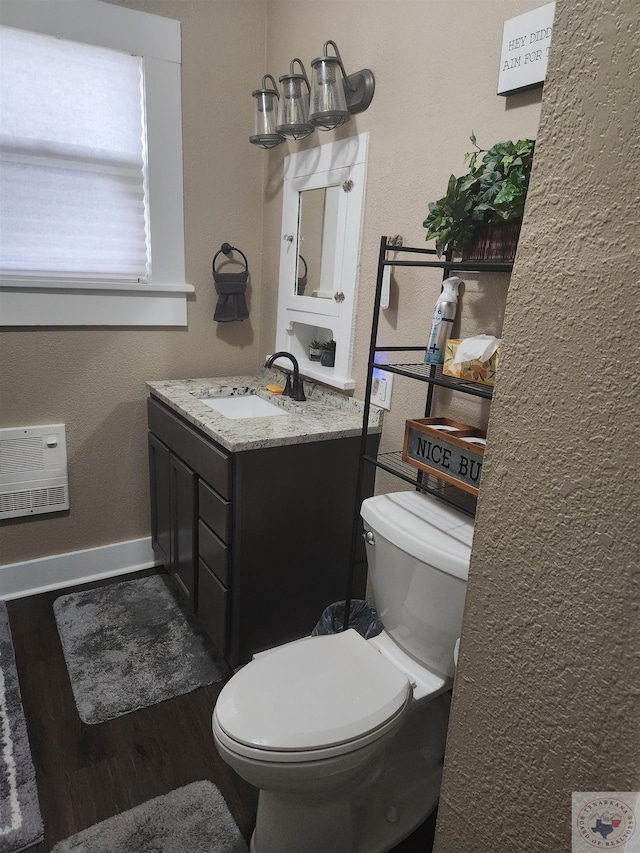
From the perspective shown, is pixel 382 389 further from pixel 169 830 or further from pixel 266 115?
pixel 169 830

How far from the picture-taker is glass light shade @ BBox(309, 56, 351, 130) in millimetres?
1794

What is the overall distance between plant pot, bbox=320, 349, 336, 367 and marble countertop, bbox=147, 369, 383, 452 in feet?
0.33

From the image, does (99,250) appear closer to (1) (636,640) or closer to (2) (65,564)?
(2) (65,564)

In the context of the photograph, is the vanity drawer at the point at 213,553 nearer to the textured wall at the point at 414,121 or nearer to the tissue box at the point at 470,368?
the textured wall at the point at 414,121

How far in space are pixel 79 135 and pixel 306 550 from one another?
1.79 m

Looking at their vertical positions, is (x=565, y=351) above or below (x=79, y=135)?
below

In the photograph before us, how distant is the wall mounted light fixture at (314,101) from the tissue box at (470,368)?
3.20 ft

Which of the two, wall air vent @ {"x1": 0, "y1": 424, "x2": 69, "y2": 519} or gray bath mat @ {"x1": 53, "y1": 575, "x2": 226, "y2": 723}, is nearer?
gray bath mat @ {"x1": 53, "y1": 575, "x2": 226, "y2": 723}

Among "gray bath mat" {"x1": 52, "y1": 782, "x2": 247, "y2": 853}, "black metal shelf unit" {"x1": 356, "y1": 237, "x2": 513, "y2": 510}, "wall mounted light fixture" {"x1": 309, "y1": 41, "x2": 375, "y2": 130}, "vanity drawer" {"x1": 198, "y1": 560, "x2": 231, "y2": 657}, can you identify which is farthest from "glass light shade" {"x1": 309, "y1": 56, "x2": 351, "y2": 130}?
"gray bath mat" {"x1": 52, "y1": 782, "x2": 247, "y2": 853}

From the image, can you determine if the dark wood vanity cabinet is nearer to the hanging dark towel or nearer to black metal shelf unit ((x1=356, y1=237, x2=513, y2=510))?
black metal shelf unit ((x1=356, y1=237, x2=513, y2=510))

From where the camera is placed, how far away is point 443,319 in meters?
1.42

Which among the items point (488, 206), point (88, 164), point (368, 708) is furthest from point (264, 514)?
point (88, 164)

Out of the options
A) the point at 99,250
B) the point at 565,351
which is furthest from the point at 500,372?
the point at 99,250

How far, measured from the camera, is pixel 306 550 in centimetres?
191
